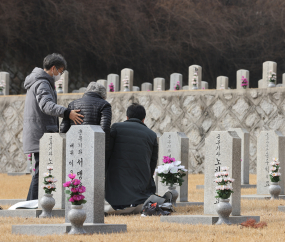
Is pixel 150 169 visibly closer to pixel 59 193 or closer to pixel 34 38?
pixel 59 193

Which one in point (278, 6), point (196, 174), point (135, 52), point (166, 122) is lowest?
point (196, 174)

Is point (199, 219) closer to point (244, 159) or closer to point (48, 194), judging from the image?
point (48, 194)

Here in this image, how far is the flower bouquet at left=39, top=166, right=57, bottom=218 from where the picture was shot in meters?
5.76

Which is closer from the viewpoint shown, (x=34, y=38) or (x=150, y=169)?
(x=150, y=169)

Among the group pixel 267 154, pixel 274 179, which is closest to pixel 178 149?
pixel 274 179

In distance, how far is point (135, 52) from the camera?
23234 mm

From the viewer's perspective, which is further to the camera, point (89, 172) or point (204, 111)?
point (204, 111)

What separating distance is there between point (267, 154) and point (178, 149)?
187cm

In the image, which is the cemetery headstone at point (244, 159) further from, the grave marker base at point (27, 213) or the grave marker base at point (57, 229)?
the grave marker base at point (57, 229)

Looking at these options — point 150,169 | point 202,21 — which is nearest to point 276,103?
point 150,169

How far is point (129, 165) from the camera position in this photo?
646 cm

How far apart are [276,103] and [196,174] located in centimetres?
291

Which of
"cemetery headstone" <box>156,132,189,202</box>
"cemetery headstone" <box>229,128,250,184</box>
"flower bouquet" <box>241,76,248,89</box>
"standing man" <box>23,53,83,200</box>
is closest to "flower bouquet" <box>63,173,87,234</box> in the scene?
"standing man" <box>23,53,83,200</box>

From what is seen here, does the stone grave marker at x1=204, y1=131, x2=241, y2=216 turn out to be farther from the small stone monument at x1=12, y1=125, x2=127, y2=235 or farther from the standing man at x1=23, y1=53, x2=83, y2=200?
the standing man at x1=23, y1=53, x2=83, y2=200
